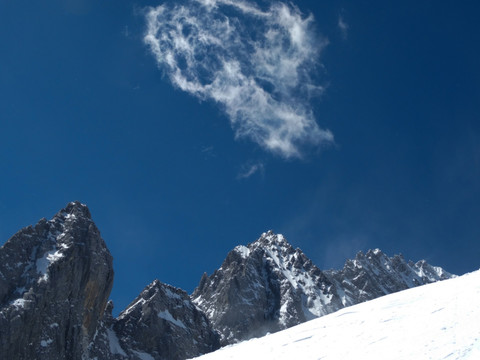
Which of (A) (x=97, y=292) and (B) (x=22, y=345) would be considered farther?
(A) (x=97, y=292)

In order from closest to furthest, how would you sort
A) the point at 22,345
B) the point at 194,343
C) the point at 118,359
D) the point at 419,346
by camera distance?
the point at 419,346 → the point at 22,345 → the point at 118,359 → the point at 194,343

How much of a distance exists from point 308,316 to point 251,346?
527 feet

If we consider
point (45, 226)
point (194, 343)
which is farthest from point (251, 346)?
point (194, 343)

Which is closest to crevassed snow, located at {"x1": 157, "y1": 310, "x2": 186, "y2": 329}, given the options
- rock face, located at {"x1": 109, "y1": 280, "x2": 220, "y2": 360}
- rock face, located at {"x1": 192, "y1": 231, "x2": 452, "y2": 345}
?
rock face, located at {"x1": 109, "y1": 280, "x2": 220, "y2": 360}

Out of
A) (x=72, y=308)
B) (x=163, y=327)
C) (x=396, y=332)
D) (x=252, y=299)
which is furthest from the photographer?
(x=252, y=299)

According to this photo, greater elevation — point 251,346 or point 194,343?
point 194,343

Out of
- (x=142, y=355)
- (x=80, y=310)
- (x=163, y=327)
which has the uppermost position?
(x=163, y=327)

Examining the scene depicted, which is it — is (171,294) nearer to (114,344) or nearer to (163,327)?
(163,327)

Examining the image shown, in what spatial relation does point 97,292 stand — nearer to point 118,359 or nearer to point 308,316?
point 118,359

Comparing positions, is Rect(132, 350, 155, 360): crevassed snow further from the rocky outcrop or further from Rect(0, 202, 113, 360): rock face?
the rocky outcrop

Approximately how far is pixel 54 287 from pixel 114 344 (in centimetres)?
2841

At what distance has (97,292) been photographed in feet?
336

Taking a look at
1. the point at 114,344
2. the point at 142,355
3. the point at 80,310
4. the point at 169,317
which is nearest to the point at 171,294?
the point at 169,317

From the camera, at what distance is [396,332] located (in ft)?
78.9
